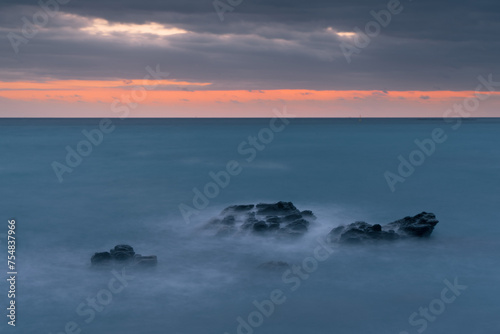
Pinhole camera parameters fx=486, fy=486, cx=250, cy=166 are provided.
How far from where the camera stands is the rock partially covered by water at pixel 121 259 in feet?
58.3

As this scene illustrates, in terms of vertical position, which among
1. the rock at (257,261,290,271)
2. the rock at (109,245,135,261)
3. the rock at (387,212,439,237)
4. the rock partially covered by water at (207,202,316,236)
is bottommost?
the rock at (257,261,290,271)

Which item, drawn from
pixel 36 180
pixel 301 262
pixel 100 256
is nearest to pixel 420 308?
pixel 301 262

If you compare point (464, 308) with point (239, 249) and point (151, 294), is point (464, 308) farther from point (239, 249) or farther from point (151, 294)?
point (151, 294)

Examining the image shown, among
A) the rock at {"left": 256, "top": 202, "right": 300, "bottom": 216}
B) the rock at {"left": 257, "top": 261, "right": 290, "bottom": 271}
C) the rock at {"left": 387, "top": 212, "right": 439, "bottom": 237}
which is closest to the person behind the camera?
the rock at {"left": 257, "top": 261, "right": 290, "bottom": 271}

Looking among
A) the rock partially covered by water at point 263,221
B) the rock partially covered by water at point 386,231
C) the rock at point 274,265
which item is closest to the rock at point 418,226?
the rock partially covered by water at point 386,231

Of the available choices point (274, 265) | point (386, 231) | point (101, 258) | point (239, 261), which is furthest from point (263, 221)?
point (101, 258)

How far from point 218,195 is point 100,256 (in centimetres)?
1576

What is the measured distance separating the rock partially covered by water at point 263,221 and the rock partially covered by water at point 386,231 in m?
1.80

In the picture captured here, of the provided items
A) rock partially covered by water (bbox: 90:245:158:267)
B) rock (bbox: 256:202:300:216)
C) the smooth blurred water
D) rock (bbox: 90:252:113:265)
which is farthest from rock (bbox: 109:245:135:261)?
rock (bbox: 256:202:300:216)

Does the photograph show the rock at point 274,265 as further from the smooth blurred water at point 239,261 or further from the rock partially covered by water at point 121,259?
the rock partially covered by water at point 121,259

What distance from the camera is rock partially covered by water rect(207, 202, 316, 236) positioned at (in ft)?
70.6

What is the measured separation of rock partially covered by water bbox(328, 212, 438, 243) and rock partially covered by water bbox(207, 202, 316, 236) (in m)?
1.80

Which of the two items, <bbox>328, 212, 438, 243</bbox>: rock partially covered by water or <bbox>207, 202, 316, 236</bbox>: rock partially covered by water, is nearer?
<bbox>328, 212, 438, 243</bbox>: rock partially covered by water

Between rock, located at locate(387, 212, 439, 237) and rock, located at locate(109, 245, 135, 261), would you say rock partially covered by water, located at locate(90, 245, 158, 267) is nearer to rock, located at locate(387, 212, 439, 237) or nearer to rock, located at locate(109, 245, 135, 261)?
rock, located at locate(109, 245, 135, 261)
